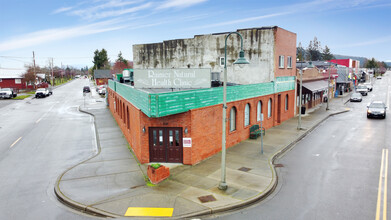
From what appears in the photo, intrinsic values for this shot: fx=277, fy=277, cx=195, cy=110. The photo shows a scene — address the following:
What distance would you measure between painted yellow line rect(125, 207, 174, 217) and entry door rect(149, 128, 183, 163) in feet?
16.9

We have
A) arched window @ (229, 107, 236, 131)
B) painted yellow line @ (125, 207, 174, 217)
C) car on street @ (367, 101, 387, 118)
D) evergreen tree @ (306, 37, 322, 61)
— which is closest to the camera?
painted yellow line @ (125, 207, 174, 217)

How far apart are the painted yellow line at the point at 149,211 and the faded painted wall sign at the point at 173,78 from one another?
7458 millimetres

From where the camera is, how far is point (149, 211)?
10.3 meters

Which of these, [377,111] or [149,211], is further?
[377,111]

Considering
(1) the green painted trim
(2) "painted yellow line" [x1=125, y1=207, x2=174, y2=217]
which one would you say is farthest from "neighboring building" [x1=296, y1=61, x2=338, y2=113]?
(2) "painted yellow line" [x1=125, y1=207, x2=174, y2=217]

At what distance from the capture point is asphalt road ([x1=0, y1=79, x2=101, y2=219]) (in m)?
10.8

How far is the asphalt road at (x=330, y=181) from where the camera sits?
1024 cm

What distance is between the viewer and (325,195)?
11633mm

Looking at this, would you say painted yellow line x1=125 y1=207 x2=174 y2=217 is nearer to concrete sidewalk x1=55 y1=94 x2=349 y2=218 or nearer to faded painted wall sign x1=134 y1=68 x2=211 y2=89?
concrete sidewalk x1=55 y1=94 x2=349 y2=218

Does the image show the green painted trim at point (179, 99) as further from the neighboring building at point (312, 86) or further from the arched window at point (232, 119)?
the neighboring building at point (312, 86)

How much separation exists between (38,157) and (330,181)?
1682 cm

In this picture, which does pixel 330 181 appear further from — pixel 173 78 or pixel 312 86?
pixel 312 86

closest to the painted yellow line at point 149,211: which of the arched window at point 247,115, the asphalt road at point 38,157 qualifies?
the asphalt road at point 38,157

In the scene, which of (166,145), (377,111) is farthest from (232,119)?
(377,111)
